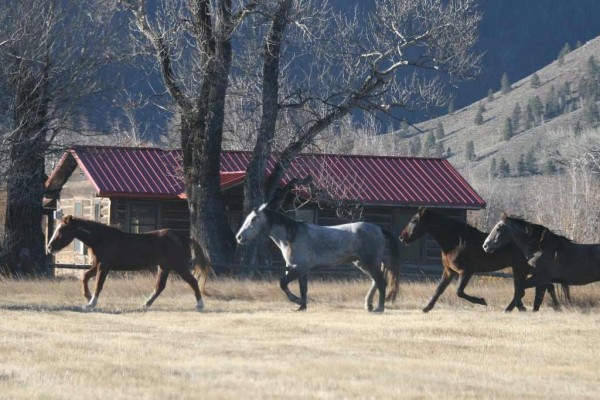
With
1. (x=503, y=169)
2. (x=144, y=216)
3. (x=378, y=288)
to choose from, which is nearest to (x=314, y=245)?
(x=378, y=288)

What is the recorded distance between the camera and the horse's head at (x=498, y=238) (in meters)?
24.0

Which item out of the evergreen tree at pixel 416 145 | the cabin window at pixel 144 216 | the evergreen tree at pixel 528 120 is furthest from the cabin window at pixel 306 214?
the evergreen tree at pixel 528 120

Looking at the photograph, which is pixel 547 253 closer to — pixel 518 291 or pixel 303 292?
pixel 518 291

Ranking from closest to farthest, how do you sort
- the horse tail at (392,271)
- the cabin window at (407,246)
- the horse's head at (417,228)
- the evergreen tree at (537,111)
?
the horse's head at (417,228), the horse tail at (392,271), the cabin window at (407,246), the evergreen tree at (537,111)

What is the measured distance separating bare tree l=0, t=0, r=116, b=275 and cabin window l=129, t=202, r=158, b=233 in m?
5.60

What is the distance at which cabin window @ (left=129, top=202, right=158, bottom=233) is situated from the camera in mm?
44219

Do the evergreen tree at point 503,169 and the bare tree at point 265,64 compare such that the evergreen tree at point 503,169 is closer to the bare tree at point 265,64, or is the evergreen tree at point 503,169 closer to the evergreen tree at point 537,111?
the evergreen tree at point 537,111

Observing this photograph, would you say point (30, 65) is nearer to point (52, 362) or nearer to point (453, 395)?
point (52, 362)

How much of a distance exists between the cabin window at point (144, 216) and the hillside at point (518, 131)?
68.2m

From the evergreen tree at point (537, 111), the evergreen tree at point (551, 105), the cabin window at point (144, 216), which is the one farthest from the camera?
the evergreen tree at point (551, 105)

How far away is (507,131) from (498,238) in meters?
126

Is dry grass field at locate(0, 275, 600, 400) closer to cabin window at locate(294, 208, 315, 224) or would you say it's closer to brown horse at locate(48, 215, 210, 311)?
brown horse at locate(48, 215, 210, 311)

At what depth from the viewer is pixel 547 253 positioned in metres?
24.1

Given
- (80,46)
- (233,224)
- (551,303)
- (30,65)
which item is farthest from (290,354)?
(233,224)
